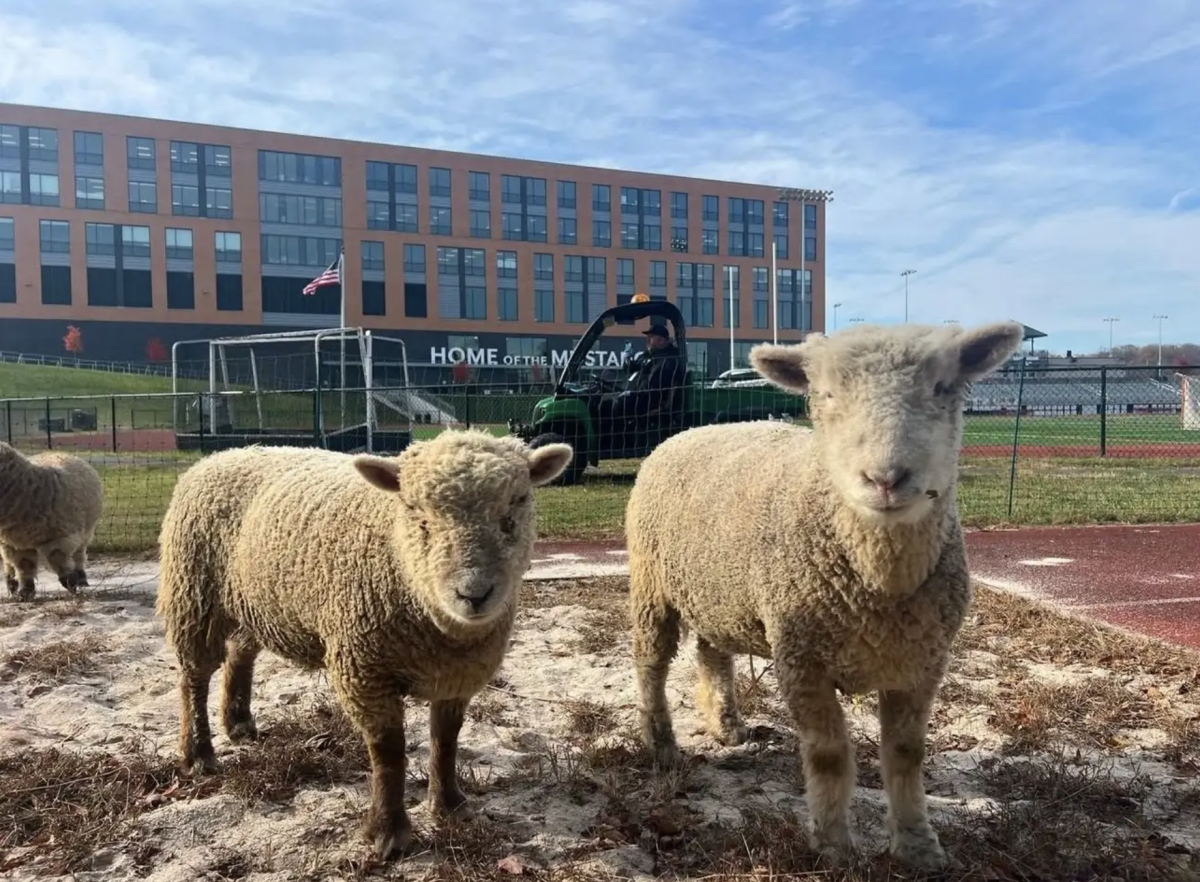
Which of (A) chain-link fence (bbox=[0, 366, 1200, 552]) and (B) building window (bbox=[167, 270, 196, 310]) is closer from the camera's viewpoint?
(A) chain-link fence (bbox=[0, 366, 1200, 552])

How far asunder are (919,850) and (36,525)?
280 inches

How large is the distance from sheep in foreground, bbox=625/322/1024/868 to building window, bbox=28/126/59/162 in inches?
2276

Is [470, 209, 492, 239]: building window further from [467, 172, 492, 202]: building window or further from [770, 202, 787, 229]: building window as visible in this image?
[770, 202, 787, 229]: building window

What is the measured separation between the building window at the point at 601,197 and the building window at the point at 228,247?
2358cm

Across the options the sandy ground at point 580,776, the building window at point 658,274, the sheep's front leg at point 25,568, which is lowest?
the sandy ground at point 580,776

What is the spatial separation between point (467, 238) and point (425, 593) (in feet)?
184

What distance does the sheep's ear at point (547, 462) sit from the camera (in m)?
3.32

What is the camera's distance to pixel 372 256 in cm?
5409

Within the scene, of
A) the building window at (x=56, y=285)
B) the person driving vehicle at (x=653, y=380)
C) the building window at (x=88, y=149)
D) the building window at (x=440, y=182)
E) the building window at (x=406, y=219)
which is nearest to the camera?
the person driving vehicle at (x=653, y=380)

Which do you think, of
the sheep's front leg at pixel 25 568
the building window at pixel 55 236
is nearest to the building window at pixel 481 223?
the building window at pixel 55 236

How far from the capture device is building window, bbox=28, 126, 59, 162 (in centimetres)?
4881

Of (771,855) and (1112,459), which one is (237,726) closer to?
(771,855)

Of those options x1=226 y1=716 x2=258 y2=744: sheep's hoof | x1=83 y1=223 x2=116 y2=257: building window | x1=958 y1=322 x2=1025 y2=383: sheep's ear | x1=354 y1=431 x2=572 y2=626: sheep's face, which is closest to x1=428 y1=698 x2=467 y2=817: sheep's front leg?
x1=354 y1=431 x2=572 y2=626: sheep's face

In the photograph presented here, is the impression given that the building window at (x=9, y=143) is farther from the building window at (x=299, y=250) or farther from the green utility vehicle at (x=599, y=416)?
the green utility vehicle at (x=599, y=416)
